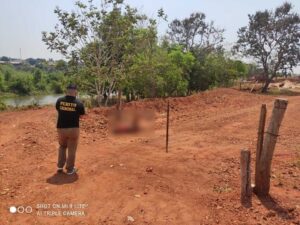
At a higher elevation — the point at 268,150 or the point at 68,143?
the point at 268,150

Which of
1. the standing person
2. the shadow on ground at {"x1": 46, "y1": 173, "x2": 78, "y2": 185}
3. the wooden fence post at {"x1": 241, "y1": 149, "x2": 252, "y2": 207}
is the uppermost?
the standing person

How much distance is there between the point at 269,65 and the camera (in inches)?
1118

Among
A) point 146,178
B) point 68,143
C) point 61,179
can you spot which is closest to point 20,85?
point 68,143

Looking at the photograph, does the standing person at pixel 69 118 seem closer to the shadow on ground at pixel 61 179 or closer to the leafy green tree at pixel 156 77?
the shadow on ground at pixel 61 179

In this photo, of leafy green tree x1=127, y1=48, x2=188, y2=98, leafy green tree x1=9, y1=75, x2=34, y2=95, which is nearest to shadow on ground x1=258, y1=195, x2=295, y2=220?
leafy green tree x1=127, y1=48, x2=188, y2=98

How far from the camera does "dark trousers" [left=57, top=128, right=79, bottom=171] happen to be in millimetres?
6102

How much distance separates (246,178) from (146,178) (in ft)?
5.28

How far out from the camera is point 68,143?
6184mm

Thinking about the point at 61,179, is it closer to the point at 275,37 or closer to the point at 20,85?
the point at 275,37

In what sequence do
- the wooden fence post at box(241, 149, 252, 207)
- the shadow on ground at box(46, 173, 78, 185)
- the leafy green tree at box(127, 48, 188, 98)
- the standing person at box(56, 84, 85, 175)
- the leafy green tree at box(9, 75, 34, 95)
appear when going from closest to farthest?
the wooden fence post at box(241, 149, 252, 207), the shadow on ground at box(46, 173, 78, 185), the standing person at box(56, 84, 85, 175), the leafy green tree at box(127, 48, 188, 98), the leafy green tree at box(9, 75, 34, 95)

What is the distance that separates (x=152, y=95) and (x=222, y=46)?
1476 centimetres

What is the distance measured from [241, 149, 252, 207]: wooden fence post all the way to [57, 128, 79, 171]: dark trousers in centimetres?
268

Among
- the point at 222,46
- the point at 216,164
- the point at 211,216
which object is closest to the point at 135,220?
the point at 211,216

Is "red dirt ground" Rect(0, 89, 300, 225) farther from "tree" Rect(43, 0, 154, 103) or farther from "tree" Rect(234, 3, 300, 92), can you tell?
"tree" Rect(234, 3, 300, 92)
